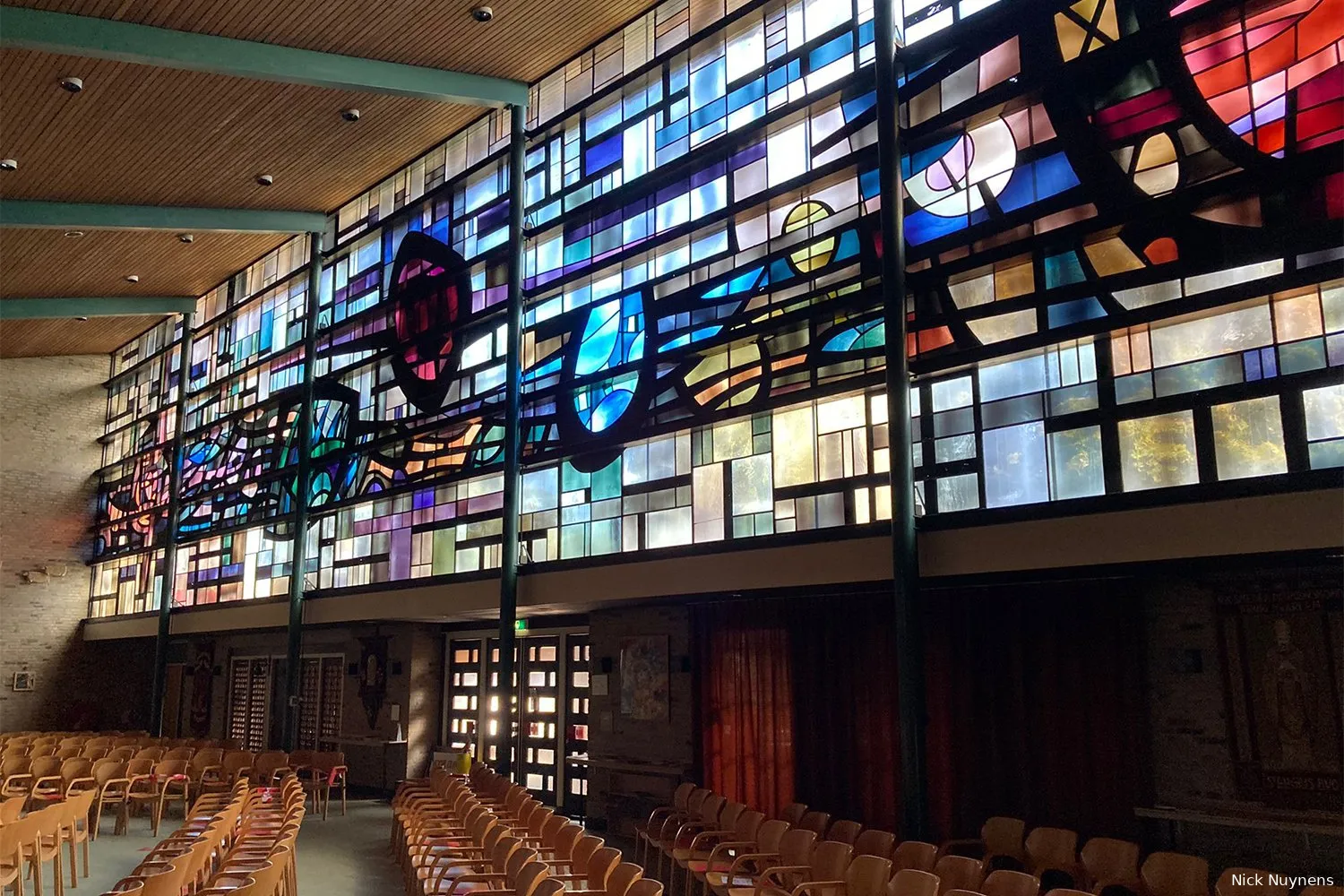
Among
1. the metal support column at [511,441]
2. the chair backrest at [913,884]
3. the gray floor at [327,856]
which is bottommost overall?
the gray floor at [327,856]

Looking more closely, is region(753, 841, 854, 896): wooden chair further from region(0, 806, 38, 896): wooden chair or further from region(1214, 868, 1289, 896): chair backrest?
region(0, 806, 38, 896): wooden chair

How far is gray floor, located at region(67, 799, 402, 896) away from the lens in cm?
915

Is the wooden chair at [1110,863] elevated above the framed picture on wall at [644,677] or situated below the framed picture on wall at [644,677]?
below

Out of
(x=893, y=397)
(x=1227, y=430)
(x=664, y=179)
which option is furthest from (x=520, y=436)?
(x=1227, y=430)

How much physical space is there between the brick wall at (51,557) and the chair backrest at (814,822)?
20582 millimetres

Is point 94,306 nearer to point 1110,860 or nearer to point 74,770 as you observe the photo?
point 74,770

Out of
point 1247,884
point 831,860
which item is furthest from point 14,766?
point 1247,884

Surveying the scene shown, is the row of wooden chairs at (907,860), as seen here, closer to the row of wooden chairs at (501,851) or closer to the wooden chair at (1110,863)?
the wooden chair at (1110,863)

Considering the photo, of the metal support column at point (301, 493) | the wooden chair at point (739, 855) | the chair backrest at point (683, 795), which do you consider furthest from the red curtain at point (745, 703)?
the metal support column at point (301, 493)

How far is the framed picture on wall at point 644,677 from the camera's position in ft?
38.6

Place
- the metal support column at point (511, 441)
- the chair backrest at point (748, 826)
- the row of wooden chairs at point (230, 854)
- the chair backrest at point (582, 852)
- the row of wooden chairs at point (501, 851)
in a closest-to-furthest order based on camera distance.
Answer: the row of wooden chairs at point (230, 854) < the row of wooden chairs at point (501, 851) < the chair backrest at point (582, 852) < the chair backrest at point (748, 826) < the metal support column at point (511, 441)

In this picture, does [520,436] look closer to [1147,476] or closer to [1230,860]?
[1147,476]

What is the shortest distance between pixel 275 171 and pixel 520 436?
641 cm

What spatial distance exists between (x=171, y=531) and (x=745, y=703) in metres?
14.8
